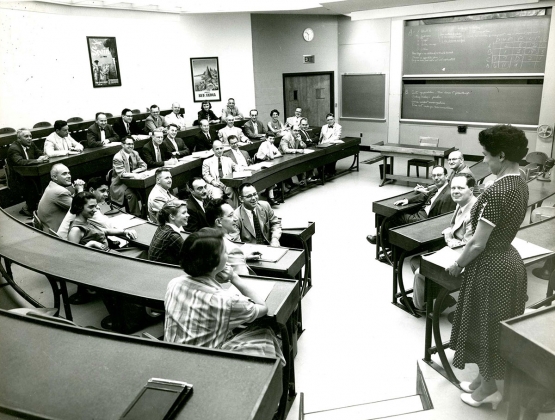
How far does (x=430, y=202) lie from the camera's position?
544 cm

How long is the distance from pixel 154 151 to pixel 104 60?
10.3ft

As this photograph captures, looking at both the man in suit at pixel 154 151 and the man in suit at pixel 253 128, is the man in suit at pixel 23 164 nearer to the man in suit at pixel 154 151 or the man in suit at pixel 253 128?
the man in suit at pixel 154 151

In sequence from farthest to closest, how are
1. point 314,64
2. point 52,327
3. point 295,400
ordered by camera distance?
point 314,64 → point 295,400 → point 52,327

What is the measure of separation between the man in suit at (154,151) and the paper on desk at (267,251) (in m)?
4.01

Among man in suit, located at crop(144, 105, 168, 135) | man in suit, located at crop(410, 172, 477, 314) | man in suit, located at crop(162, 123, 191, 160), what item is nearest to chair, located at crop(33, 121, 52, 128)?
man in suit, located at crop(144, 105, 168, 135)

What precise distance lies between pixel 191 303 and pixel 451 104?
9658 mm

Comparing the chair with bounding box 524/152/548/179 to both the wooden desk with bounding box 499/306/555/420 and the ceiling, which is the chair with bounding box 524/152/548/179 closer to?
the ceiling

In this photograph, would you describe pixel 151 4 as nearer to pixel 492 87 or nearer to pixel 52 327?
pixel 492 87

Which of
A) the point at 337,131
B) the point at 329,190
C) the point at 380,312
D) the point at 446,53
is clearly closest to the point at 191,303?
the point at 380,312

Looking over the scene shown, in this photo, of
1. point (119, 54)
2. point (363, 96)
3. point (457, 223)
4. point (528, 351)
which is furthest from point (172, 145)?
point (528, 351)

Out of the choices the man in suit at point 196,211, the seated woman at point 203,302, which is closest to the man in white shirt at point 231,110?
the man in suit at point 196,211

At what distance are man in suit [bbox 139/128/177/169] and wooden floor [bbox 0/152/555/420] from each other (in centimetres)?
276

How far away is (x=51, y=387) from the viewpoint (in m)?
1.82

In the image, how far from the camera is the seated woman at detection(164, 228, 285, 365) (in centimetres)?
226
